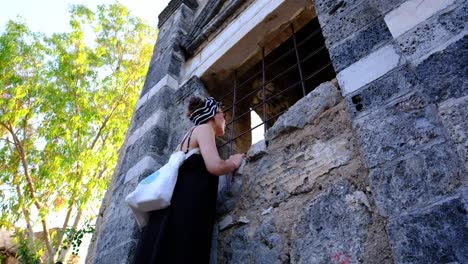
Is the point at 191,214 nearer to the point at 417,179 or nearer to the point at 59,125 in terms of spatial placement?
the point at 417,179

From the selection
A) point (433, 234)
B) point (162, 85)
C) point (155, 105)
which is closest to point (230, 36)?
point (162, 85)

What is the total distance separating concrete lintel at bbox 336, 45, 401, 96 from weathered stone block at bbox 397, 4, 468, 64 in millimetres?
153

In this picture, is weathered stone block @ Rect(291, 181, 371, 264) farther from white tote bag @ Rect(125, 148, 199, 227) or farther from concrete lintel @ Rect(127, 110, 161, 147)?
concrete lintel @ Rect(127, 110, 161, 147)

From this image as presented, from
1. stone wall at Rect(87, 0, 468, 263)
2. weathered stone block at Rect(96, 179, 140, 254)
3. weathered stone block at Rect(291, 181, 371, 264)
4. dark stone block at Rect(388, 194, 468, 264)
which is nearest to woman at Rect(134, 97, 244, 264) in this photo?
stone wall at Rect(87, 0, 468, 263)

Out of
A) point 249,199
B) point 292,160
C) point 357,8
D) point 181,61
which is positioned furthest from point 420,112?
point 181,61

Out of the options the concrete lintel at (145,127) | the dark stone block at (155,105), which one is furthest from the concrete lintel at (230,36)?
the concrete lintel at (145,127)

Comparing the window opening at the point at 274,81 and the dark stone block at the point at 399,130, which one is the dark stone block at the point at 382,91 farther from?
the window opening at the point at 274,81

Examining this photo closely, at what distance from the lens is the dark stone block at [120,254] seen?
228 cm

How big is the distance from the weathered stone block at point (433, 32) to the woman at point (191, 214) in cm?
104

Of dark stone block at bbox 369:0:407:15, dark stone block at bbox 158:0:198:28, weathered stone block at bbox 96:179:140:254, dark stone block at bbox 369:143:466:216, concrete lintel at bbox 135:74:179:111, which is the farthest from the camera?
dark stone block at bbox 158:0:198:28

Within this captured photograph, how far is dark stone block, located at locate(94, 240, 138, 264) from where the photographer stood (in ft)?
7.47

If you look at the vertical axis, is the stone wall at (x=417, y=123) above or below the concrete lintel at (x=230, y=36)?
below

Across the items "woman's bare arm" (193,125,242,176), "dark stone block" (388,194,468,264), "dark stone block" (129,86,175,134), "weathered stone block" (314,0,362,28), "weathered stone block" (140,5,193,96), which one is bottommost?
"dark stone block" (388,194,468,264)

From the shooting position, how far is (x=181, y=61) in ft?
12.3
